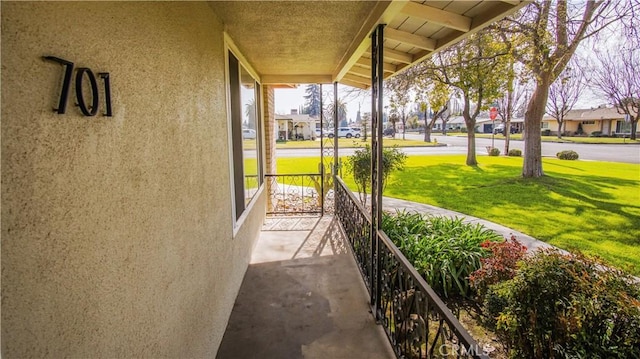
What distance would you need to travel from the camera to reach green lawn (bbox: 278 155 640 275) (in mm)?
6152

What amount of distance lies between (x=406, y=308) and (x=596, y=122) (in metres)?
48.5

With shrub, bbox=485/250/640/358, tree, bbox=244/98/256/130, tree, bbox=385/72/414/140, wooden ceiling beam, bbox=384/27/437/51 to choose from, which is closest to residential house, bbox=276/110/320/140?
tree, bbox=385/72/414/140

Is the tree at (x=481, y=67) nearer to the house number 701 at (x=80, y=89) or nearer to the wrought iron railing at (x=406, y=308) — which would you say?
the wrought iron railing at (x=406, y=308)

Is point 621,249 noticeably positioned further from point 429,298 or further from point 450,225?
point 429,298

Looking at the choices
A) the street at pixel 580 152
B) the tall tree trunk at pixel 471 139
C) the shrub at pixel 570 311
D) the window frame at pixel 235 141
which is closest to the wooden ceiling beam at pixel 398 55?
the window frame at pixel 235 141

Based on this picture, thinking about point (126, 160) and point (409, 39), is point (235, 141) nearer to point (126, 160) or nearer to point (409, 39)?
point (409, 39)

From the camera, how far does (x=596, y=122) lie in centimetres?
3969

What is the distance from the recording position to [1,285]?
0.70 metres

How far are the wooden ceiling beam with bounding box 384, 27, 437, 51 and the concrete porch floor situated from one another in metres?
2.55

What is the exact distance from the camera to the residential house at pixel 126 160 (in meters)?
0.78

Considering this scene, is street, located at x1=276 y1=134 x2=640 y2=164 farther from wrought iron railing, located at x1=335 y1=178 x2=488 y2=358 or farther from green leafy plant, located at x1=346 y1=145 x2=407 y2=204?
wrought iron railing, located at x1=335 y1=178 x2=488 y2=358

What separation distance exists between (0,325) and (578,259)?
9.89 ft

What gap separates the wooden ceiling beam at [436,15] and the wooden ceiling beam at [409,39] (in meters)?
0.59

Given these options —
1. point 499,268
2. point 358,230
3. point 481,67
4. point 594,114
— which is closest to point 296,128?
point 481,67
